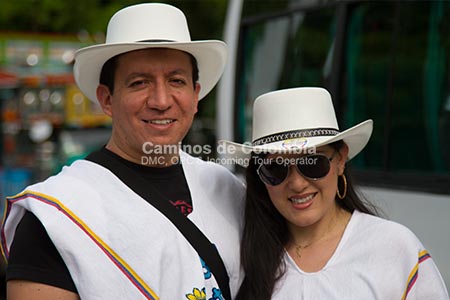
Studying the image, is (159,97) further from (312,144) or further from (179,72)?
(312,144)

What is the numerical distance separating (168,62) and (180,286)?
75cm

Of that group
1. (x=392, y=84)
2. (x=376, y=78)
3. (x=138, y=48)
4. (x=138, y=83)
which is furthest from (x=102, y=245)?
(x=376, y=78)

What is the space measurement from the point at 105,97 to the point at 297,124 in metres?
0.69

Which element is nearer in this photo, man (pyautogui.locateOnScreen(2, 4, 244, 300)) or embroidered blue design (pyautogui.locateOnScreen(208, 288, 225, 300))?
man (pyautogui.locateOnScreen(2, 4, 244, 300))

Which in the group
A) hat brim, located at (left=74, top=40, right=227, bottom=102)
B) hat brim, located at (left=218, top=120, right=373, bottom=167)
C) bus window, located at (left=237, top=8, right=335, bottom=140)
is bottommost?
hat brim, located at (left=218, top=120, right=373, bottom=167)

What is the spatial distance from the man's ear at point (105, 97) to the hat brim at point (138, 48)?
70 millimetres

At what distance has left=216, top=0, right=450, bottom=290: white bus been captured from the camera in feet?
11.6

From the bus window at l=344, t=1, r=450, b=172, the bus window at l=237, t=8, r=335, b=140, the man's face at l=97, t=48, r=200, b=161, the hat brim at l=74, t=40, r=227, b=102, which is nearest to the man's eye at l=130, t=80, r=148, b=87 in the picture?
the man's face at l=97, t=48, r=200, b=161

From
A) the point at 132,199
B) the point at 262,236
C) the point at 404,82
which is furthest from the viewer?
the point at 404,82

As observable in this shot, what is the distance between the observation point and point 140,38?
2305 mm

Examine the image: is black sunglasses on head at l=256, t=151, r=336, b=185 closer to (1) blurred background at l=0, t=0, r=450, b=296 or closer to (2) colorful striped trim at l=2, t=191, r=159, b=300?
(2) colorful striped trim at l=2, t=191, r=159, b=300

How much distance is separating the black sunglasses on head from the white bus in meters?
0.92

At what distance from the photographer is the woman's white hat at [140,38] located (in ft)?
7.49

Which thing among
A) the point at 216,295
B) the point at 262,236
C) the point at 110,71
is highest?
the point at 110,71
